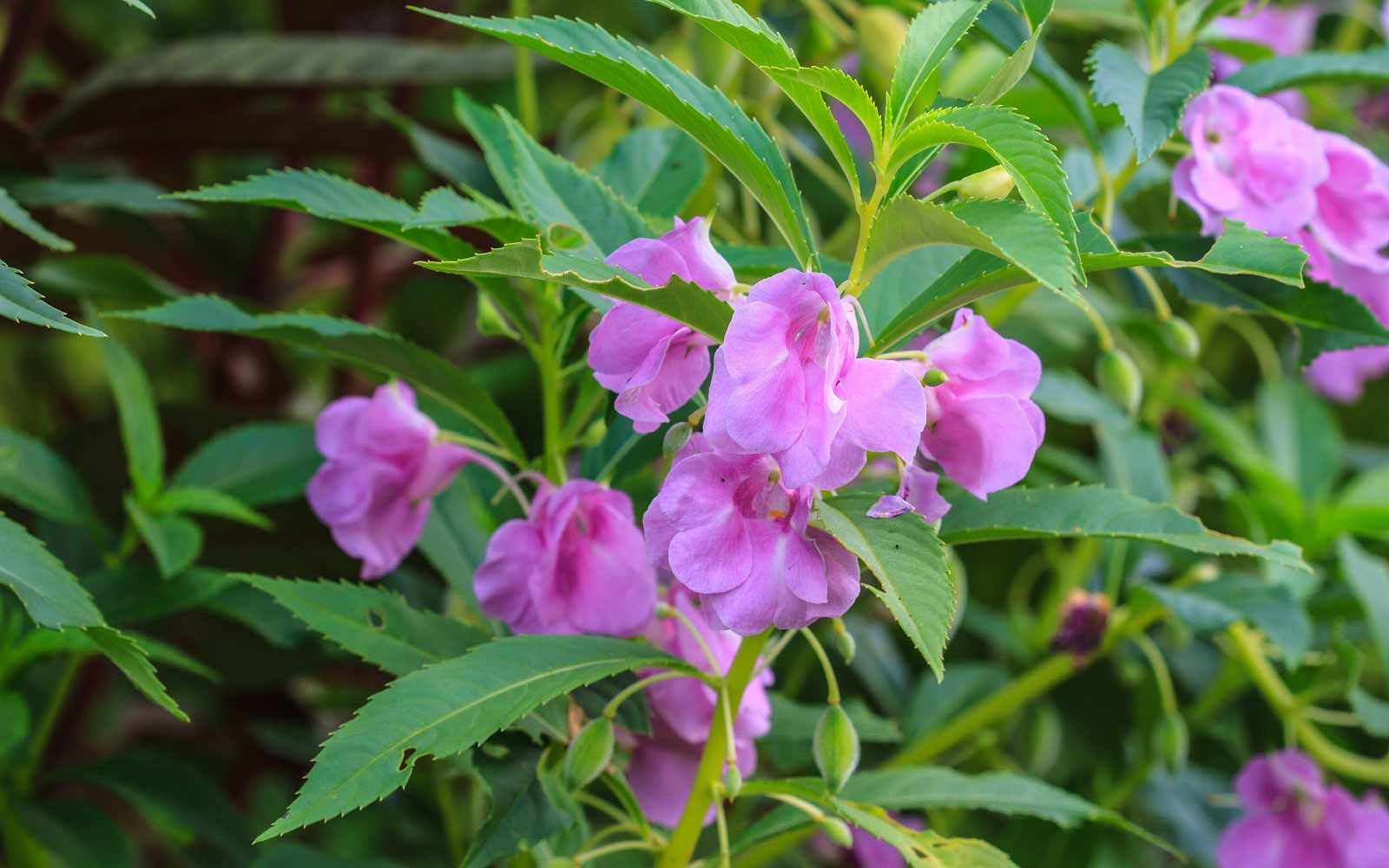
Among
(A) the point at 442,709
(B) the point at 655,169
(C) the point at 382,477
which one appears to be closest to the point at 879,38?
(B) the point at 655,169

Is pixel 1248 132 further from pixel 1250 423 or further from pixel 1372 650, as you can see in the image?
pixel 1250 423

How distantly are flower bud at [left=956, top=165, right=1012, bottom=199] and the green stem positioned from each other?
0.22m

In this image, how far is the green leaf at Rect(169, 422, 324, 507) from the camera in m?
0.81

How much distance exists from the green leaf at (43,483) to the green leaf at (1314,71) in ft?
2.49

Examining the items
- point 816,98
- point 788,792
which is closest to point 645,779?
point 788,792

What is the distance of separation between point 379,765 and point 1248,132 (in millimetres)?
553

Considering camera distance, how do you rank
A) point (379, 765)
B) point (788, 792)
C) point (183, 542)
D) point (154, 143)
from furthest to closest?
point (154, 143) → point (183, 542) → point (788, 792) → point (379, 765)

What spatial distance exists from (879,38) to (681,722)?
53 cm

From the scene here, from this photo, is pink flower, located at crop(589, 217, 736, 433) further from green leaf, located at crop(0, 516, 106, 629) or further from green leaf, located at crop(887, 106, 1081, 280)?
green leaf, located at crop(0, 516, 106, 629)

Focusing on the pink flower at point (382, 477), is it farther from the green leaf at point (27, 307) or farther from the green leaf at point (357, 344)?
the green leaf at point (27, 307)

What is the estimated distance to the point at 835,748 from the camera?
1.84 ft

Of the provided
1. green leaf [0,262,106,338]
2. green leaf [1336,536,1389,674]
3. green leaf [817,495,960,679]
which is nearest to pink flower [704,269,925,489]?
green leaf [817,495,960,679]

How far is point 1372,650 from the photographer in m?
1.14

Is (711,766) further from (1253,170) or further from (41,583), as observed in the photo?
(1253,170)
